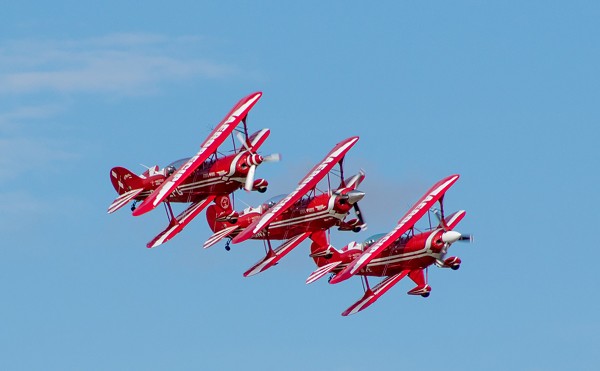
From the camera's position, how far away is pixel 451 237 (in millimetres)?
145625

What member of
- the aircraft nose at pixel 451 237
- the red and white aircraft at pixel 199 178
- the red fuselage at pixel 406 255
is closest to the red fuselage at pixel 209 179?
the red and white aircraft at pixel 199 178

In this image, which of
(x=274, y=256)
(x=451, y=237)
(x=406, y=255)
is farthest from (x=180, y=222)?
(x=451, y=237)

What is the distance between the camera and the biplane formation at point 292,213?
14662 centimetres

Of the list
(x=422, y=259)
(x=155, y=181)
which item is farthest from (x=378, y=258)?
(x=155, y=181)

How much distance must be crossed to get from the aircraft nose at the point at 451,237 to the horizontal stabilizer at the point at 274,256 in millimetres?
8012

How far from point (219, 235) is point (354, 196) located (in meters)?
7.98

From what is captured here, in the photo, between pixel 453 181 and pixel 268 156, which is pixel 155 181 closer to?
pixel 268 156

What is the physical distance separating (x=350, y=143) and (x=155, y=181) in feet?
35.6

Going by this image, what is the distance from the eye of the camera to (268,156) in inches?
5901

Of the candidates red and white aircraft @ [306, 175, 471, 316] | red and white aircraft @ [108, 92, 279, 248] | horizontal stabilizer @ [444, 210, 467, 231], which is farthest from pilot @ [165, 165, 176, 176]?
horizontal stabilizer @ [444, 210, 467, 231]

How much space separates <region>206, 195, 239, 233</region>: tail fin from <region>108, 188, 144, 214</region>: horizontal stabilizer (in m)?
3.83

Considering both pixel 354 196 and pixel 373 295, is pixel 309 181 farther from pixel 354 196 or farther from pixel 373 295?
pixel 373 295

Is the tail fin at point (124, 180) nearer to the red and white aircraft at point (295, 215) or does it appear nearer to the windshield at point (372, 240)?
the red and white aircraft at point (295, 215)

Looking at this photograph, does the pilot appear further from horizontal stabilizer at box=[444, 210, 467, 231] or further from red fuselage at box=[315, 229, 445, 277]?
horizontal stabilizer at box=[444, 210, 467, 231]
